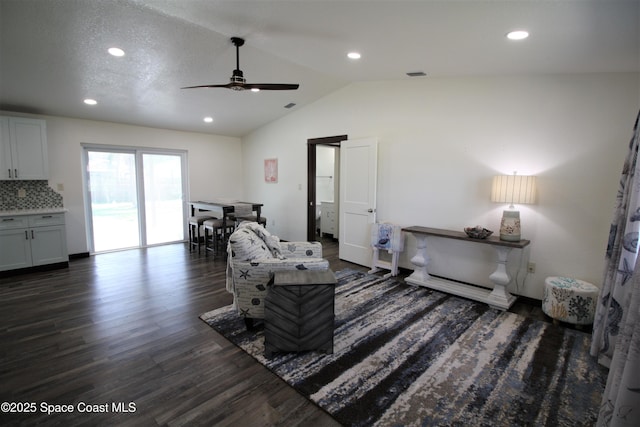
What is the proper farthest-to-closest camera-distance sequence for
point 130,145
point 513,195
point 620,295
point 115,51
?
point 130,145 < point 513,195 < point 115,51 < point 620,295

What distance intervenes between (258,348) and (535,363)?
2.19m

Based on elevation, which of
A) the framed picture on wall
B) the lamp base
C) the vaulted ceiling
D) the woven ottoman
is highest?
the vaulted ceiling

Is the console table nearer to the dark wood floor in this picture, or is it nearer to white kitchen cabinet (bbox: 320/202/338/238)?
the dark wood floor

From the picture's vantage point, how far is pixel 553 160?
3.25m

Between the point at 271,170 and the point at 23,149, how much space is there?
3921 mm

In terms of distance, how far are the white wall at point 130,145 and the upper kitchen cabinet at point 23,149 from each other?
34cm

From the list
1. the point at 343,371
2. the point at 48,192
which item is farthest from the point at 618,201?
the point at 48,192

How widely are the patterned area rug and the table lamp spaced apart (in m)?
0.87

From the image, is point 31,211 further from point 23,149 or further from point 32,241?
point 23,149

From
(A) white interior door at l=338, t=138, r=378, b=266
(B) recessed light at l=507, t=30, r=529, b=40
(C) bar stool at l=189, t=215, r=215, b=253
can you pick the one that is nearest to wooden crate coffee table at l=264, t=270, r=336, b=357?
(B) recessed light at l=507, t=30, r=529, b=40

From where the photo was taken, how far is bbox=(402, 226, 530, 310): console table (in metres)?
3.33

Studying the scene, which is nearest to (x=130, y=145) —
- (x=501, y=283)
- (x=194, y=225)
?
(x=194, y=225)

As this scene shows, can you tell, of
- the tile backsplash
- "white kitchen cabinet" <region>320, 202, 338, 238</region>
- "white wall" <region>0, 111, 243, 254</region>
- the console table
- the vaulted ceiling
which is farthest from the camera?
"white kitchen cabinet" <region>320, 202, 338, 238</region>

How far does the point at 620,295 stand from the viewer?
7.18 ft
